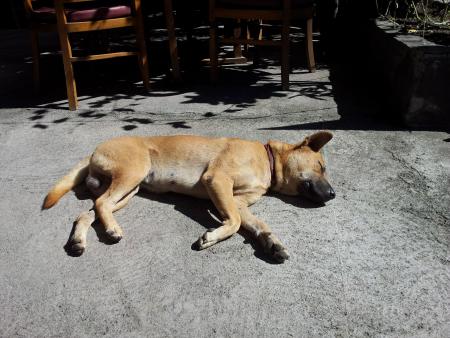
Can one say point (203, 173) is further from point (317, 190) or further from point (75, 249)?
point (75, 249)

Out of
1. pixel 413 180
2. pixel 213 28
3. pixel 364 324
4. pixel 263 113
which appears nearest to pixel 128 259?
pixel 364 324

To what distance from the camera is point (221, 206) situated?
2.99 m

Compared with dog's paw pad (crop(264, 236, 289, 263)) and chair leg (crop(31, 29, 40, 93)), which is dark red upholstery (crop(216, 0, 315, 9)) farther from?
dog's paw pad (crop(264, 236, 289, 263))

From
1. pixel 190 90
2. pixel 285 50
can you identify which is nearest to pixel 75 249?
pixel 190 90

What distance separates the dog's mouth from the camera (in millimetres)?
3178

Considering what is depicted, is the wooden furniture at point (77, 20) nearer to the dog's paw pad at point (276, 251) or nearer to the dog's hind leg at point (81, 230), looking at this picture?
the dog's hind leg at point (81, 230)

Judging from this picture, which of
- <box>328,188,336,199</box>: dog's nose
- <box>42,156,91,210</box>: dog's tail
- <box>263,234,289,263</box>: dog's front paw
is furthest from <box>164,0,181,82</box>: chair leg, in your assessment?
<box>263,234,289,263</box>: dog's front paw

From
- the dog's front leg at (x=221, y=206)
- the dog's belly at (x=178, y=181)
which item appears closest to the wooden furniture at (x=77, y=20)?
the dog's belly at (x=178, y=181)

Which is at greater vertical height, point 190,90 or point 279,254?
point 190,90

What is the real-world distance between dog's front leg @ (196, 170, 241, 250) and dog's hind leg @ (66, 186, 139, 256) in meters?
0.68

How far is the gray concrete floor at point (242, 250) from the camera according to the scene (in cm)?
227

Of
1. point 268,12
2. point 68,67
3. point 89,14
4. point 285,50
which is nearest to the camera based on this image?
point 89,14

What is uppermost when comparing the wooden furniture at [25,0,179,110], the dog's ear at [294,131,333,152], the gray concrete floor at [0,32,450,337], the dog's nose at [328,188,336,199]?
the wooden furniture at [25,0,179,110]

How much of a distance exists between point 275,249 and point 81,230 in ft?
4.19
